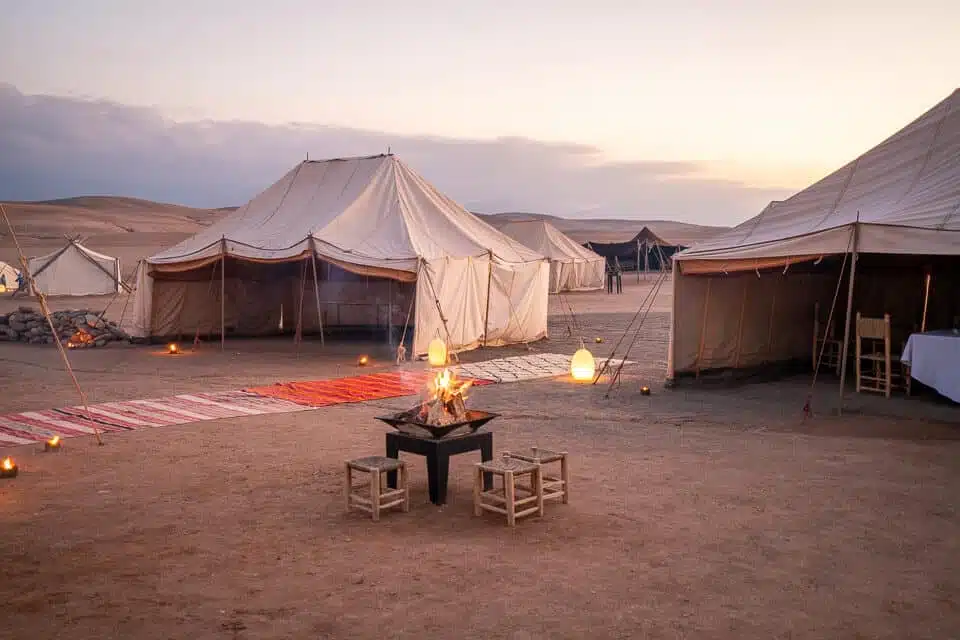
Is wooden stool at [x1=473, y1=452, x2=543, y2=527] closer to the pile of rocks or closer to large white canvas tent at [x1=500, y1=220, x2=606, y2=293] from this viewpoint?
the pile of rocks

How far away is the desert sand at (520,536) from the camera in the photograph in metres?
3.53

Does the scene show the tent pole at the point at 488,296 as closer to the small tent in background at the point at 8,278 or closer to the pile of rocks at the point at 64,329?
the pile of rocks at the point at 64,329

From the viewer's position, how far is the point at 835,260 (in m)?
10.6

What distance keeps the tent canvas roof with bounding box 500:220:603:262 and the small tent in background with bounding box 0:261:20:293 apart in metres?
16.4

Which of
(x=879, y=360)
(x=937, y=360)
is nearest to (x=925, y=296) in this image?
(x=879, y=360)

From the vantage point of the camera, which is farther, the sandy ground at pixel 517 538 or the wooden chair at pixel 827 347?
the wooden chair at pixel 827 347

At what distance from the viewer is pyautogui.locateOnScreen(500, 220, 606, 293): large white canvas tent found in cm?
3088

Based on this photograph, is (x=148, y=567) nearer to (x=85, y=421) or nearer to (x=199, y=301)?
(x=85, y=421)

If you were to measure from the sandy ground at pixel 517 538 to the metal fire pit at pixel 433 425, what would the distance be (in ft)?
1.25

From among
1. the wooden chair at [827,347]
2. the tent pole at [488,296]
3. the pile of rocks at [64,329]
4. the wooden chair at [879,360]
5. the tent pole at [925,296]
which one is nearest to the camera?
the wooden chair at [879,360]

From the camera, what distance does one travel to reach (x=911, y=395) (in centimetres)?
893

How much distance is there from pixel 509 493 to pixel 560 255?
27.0 m

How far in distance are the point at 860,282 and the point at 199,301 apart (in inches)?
396

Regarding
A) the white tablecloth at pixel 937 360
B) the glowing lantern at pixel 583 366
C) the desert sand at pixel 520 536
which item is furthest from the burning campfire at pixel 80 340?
the white tablecloth at pixel 937 360
